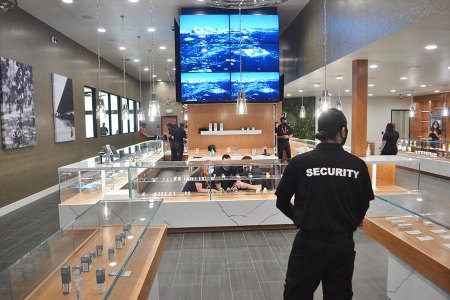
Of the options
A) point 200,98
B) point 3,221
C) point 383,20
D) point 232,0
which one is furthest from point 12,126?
point 383,20

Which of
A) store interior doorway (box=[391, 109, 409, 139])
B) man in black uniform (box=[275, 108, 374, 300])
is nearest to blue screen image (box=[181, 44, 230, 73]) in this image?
man in black uniform (box=[275, 108, 374, 300])

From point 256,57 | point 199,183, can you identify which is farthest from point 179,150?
point 199,183

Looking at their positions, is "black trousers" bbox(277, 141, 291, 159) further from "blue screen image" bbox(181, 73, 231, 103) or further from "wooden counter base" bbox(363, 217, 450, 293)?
"wooden counter base" bbox(363, 217, 450, 293)

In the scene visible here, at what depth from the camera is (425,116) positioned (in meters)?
18.1

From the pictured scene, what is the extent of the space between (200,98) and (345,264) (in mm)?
6202

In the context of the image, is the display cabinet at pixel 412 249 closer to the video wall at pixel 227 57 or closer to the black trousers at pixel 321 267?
the black trousers at pixel 321 267

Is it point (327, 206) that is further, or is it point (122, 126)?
point (122, 126)

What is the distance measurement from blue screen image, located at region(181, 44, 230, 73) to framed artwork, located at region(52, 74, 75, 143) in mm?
3688

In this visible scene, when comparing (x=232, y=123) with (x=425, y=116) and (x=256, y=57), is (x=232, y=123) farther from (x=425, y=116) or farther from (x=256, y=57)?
(x=425, y=116)

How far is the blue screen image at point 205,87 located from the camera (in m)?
7.80

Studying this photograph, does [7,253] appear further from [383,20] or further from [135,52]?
[135,52]

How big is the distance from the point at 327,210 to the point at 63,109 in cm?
909

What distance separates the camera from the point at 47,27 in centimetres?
877

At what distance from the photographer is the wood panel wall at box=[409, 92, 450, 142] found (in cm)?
1577
